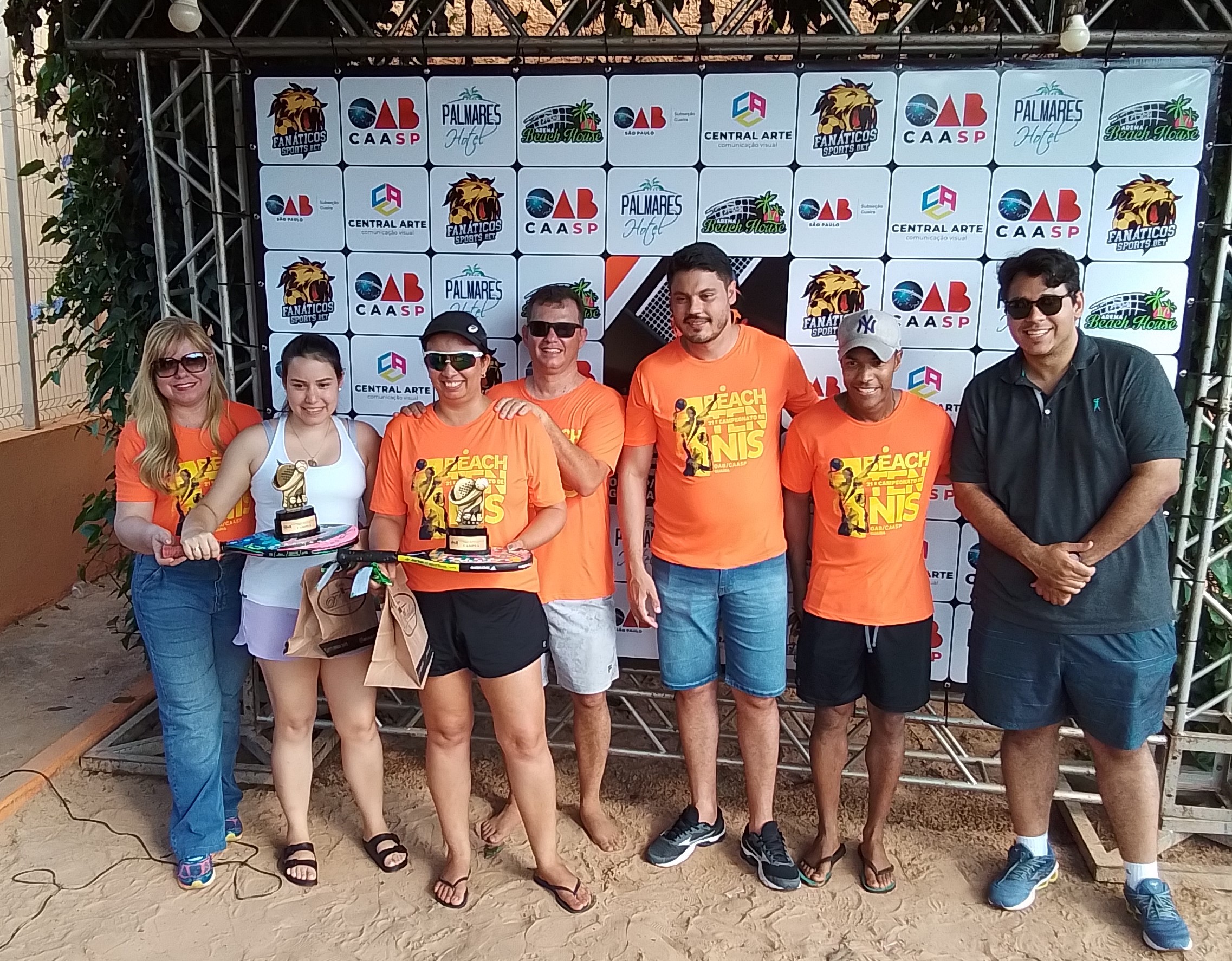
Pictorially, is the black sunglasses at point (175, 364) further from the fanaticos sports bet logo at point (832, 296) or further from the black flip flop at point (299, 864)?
the fanaticos sports bet logo at point (832, 296)

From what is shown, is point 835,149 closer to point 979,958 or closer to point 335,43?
point 335,43

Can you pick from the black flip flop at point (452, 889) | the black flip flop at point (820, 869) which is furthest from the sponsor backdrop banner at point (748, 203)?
the black flip flop at point (452, 889)

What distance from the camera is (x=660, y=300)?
3332 mm

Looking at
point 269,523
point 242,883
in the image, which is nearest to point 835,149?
point 269,523

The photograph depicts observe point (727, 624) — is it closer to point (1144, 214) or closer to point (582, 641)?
point (582, 641)

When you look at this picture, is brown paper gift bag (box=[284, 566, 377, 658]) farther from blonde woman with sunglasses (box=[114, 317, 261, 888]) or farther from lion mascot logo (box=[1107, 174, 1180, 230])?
lion mascot logo (box=[1107, 174, 1180, 230])

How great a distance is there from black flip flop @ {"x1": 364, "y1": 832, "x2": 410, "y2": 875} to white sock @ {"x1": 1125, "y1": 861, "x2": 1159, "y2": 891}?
2396mm

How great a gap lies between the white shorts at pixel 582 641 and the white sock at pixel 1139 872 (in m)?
1.76

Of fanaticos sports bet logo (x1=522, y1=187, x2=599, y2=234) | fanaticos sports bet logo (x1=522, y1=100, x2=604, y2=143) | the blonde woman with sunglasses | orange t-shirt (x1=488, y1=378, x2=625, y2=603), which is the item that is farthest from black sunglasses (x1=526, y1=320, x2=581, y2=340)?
the blonde woman with sunglasses

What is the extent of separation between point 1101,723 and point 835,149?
6.73ft

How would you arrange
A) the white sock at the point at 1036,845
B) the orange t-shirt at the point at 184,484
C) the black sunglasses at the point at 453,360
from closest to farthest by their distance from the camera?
the black sunglasses at the point at 453,360, the orange t-shirt at the point at 184,484, the white sock at the point at 1036,845

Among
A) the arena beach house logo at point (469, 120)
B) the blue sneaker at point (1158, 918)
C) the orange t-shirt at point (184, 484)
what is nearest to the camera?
the blue sneaker at point (1158, 918)

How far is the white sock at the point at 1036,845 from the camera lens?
301 centimetres

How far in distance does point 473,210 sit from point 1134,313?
2364 mm
